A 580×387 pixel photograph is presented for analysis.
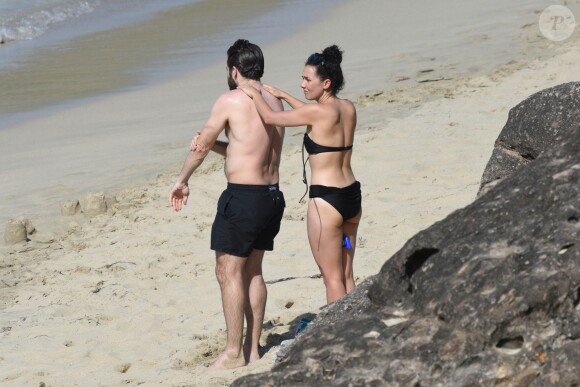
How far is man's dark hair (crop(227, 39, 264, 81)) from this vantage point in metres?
5.55

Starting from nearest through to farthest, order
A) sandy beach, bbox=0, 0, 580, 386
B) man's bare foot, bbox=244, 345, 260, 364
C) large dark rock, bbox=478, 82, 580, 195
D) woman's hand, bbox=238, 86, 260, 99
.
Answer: large dark rock, bbox=478, 82, 580, 195 → woman's hand, bbox=238, 86, 260, 99 → man's bare foot, bbox=244, 345, 260, 364 → sandy beach, bbox=0, 0, 580, 386

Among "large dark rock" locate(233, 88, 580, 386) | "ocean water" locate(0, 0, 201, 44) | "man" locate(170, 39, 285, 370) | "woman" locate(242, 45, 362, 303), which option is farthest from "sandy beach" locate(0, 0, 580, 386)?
"ocean water" locate(0, 0, 201, 44)

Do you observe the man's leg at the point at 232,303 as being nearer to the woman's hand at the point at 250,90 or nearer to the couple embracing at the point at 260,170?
the couple embracing at the point at 260,170

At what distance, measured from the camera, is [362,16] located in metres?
18.5

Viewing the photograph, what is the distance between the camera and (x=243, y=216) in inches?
218

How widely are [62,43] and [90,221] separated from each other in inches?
404

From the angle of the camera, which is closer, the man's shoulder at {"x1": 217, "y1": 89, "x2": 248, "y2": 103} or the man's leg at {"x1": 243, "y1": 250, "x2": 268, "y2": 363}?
the man's shoulder at {"x1": 217, "y1": 89, "x2": 248, "y2": 103}

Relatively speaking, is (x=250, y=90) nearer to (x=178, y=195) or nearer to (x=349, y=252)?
(x=178, y=195)

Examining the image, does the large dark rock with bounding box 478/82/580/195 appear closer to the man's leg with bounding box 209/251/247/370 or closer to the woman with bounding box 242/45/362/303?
the woman with bounding box 242/45/362/303

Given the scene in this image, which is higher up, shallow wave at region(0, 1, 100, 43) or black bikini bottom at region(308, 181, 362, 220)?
shallow wave at region(0, 1, 100, 43)

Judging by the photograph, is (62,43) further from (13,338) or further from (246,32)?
(13,338)

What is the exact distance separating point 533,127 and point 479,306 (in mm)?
1843

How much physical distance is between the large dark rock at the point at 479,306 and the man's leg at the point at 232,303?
1984 millimetres

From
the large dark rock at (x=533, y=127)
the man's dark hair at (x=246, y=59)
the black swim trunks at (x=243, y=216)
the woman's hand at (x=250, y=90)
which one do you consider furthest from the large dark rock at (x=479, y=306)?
the man's dark hair at (x=246, y=59)
